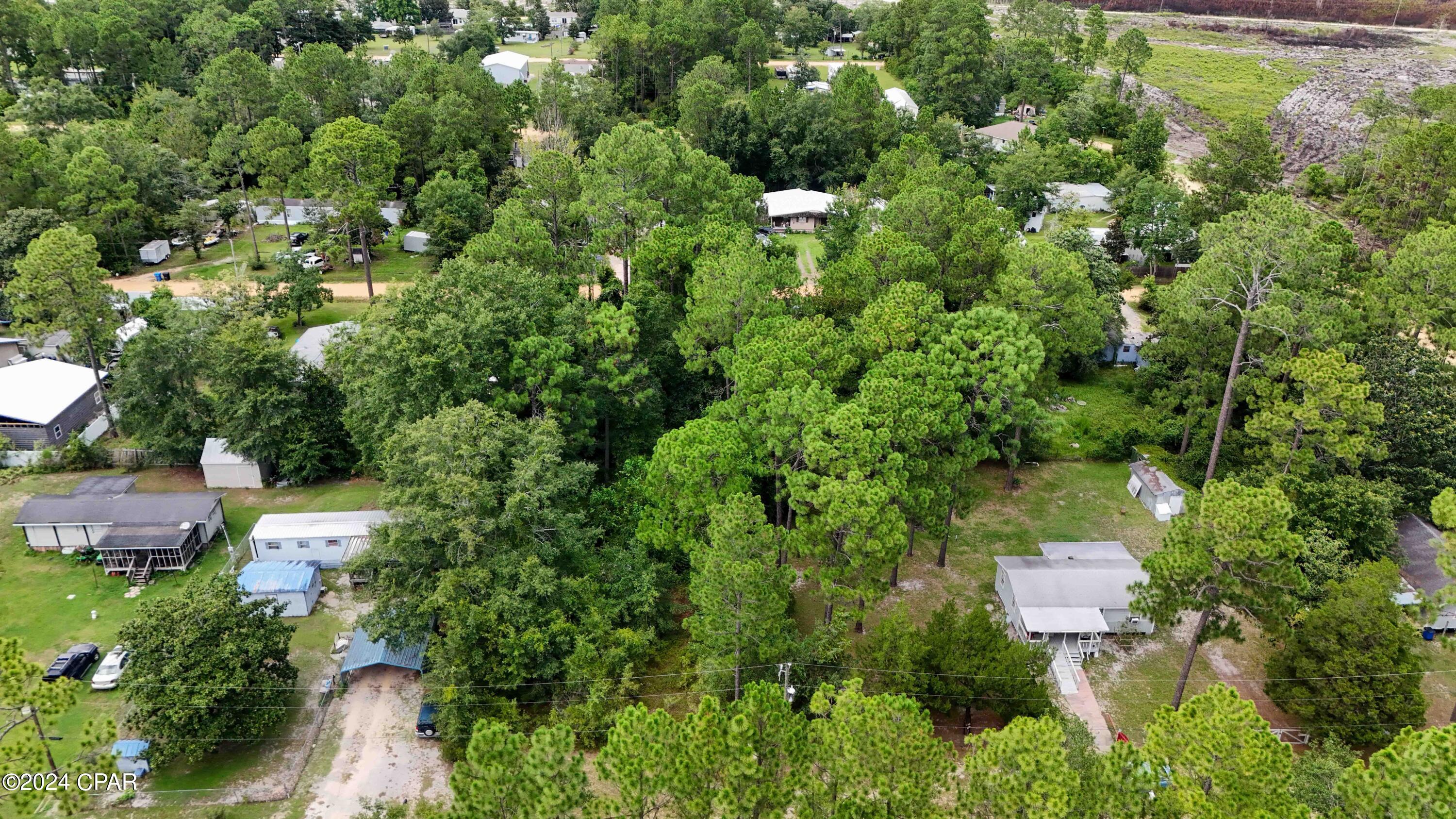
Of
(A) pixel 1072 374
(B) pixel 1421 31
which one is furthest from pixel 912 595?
(B) pixel 1421 31

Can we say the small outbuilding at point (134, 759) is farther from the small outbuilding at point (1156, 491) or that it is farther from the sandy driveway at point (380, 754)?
the small outbuilding at point (1156, 491)

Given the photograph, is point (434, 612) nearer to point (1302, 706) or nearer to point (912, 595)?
point (912, 595)

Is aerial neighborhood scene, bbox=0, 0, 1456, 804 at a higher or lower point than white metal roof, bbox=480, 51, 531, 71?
lower

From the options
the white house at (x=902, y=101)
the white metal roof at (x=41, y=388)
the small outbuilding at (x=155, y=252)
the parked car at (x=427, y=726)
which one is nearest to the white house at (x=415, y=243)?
the small outbuilding at (x=155, y=252)

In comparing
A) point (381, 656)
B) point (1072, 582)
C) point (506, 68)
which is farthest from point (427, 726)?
point (506, 68)

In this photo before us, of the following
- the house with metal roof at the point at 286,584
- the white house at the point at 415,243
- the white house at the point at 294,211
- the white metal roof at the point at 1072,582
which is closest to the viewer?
the white metal roof at the point at 1072,582

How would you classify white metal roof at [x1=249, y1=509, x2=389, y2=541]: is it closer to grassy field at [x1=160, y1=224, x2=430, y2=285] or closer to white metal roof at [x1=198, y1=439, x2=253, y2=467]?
white metal roof at [x1=198, y1=439, x2=253, y2=467]

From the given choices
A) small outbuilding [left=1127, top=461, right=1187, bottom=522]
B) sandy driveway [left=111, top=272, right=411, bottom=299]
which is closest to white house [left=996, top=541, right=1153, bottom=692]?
small outbuilding [left=1127, top=461, right=1187, bottom=522]

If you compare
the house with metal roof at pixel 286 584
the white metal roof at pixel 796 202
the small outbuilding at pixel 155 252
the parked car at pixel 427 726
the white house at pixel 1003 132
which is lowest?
the parked car at pixel 427 726
